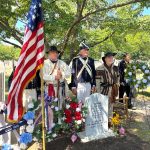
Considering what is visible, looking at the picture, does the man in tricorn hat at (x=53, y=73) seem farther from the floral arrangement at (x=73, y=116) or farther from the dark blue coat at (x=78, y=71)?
the dark blue coat at (x=78, y=71)

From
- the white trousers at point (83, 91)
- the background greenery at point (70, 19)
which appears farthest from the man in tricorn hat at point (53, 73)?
the background greenery at point (70, 19)

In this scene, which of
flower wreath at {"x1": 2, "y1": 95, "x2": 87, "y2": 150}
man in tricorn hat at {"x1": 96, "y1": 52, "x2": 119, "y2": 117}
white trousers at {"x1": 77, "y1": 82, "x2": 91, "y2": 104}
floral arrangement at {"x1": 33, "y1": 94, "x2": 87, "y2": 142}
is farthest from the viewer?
man in tricorn hat at {"x1": 96, "y1": 52, "x2": 119, "y2": 117}

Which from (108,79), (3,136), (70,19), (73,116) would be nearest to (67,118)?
(73,116)

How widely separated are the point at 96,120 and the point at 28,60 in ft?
9.04

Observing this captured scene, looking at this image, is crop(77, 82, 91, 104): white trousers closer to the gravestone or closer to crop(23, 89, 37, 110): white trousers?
the gravestone

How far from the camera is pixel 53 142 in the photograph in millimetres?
7078

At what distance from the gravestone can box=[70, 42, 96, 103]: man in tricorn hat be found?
49cm

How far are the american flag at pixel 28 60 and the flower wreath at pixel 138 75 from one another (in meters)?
4.11

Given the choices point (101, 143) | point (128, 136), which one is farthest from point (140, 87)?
point (101, 143)

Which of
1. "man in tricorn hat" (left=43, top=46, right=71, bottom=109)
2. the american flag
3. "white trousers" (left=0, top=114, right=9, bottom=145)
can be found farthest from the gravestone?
the american flag

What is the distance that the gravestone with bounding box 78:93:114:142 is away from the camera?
7.27 meters

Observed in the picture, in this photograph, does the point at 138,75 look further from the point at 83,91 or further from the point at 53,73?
the point at 53,73

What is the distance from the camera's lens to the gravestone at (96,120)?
7270 mm

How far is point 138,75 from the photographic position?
8773 millimetres
